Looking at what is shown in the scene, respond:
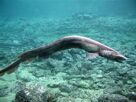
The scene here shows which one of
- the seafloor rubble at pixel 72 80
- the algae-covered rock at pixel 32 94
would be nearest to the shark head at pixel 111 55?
the seafloor rubble at pixel 72 80

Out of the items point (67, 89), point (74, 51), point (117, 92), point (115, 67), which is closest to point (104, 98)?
point (117, 92)

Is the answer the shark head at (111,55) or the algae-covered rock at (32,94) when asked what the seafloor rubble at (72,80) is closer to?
the algae-covered rock at (32,94)

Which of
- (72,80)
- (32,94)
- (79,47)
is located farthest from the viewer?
(72,80)

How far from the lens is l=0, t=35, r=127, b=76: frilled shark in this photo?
11.6 ft

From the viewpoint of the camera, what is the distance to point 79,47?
3.79 m

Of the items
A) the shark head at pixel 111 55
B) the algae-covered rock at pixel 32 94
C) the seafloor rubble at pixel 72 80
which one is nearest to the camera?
the shark head at pixel 111 55

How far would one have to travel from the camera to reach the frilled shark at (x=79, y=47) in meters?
3.55

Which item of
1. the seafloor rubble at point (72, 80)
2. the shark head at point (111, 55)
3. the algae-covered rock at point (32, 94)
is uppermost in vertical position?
the shark head at point (111, 55)

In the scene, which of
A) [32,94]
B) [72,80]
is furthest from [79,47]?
[72,80]

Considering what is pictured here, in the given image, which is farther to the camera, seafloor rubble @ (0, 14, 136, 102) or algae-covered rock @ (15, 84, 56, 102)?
seafloor rubble @ (0, 14, 136, 102)

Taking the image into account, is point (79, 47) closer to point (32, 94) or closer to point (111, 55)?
point (111, 55)

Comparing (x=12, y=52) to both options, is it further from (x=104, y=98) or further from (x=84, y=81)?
(x=104, y=98)

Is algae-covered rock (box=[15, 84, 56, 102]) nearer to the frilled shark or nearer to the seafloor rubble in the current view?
the seafloor rubble

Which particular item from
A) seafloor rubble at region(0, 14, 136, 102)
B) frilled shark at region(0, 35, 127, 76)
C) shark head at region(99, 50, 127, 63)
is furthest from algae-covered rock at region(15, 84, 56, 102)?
shark head at region(99, 50, 127, 63)
